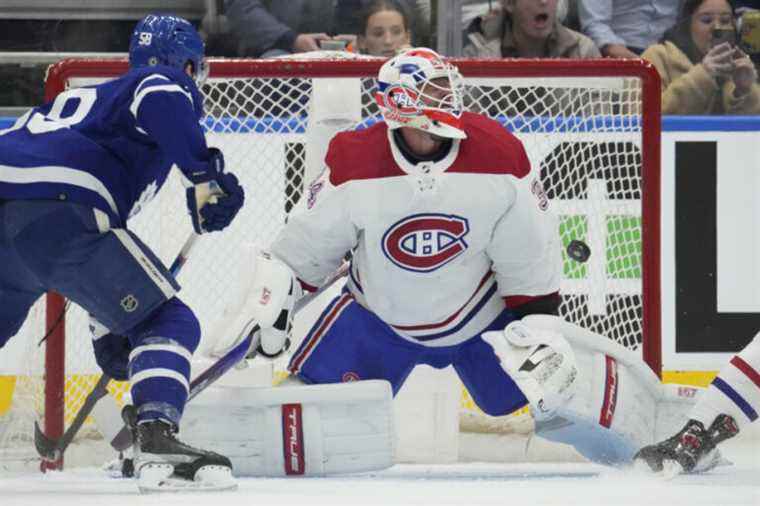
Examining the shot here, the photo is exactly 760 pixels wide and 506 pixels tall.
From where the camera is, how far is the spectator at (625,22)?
467 cm

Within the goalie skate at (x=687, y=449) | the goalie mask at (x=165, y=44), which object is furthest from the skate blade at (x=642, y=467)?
the goalie mask at (x=165, y=44)

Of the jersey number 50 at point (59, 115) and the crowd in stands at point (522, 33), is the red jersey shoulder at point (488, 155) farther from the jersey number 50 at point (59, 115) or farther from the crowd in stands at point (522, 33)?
the crowd in stands at point (522, 33)

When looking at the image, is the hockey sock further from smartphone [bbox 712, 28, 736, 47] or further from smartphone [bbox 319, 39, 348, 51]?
smartphone [bbox 712, 28, 736, 47]

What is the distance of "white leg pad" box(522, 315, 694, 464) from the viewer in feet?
10.6

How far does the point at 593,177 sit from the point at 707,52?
2.85 feet

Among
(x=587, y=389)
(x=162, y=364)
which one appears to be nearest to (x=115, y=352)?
(x=162, y=364)

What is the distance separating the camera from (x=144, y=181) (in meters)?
2.94

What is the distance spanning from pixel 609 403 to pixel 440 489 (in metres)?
0.60

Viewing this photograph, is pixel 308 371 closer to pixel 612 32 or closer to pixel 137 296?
pixel 137 296

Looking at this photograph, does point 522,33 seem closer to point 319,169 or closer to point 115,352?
point 319,169

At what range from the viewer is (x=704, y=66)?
174 inches

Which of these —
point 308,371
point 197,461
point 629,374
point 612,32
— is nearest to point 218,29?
point 612,32

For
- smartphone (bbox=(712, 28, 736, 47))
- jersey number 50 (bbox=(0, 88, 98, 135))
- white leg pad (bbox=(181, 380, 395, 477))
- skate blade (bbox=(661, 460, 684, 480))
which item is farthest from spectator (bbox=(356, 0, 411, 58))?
skate blade (bbox=(661, 460, 684, 480))

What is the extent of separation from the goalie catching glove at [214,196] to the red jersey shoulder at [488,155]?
1.77ft
